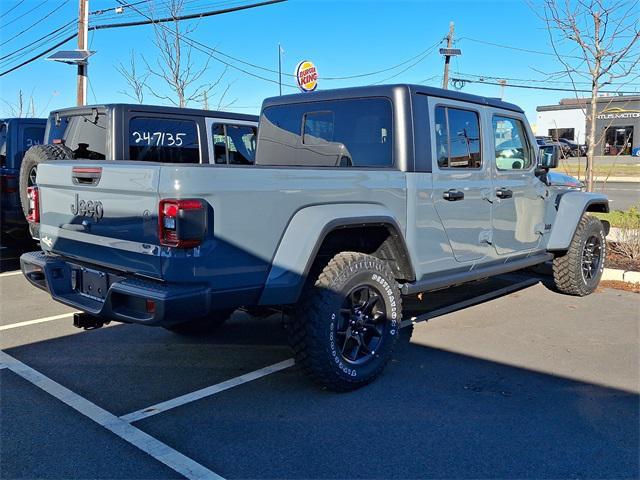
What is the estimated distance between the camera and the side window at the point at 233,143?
296 inches

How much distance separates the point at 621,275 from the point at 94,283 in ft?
20.7

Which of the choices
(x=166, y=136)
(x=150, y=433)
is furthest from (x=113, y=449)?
(x=166, y=136)

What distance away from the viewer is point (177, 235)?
3.11 metres

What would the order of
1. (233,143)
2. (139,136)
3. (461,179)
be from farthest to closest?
(233,143) < (139,136) < (461,179)

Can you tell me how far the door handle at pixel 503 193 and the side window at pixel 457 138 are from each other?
32cm

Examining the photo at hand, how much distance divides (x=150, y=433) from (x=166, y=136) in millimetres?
4323

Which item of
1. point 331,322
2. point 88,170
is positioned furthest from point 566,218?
point 88,170

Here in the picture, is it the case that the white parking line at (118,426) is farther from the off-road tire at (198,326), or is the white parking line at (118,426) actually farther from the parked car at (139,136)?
the parked car at (139,136)

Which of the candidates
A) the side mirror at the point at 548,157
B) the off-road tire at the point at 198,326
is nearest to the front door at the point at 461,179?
the side mirror at the point at 548,157

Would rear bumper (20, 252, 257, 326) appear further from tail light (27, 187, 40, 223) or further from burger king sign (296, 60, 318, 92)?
burger king sign (296, 60, 318, 92)

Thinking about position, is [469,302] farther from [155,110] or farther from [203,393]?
[155,110]

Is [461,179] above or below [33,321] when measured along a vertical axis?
above

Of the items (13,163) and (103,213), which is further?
(13,163)

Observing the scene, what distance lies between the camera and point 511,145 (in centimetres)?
555
